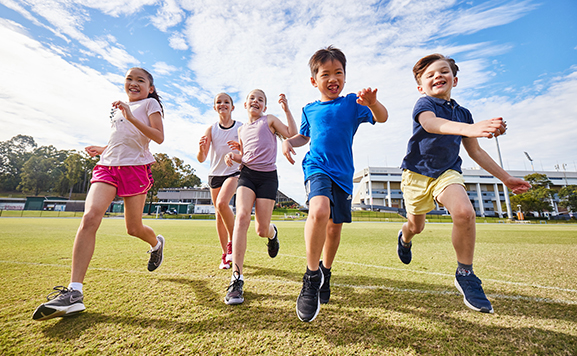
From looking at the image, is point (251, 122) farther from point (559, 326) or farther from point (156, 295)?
point (559, 326)

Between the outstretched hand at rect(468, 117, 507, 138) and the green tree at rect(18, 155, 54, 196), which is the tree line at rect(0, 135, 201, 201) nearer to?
the green tree at rect(18, 155, 54, 196)

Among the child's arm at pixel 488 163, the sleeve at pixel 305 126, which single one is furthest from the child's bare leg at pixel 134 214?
the child's arm at pixel 488 163

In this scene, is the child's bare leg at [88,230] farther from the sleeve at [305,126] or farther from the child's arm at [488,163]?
the child's arm at [488,163]

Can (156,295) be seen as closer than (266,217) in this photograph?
Yes

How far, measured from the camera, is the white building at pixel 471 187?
68562 millimetres

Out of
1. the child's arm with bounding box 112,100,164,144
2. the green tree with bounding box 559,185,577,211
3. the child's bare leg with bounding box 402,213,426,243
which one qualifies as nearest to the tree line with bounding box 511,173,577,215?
the green tree with bounding box 559,185,577,211

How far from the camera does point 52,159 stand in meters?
76.0

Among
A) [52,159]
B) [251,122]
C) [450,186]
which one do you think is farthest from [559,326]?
[52,159]

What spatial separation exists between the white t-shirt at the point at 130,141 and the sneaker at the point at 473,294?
3.50 metres

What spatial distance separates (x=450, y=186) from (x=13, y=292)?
14.4 ft

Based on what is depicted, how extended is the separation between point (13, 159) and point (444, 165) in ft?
405

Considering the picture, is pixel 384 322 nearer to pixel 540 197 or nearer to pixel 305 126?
pixel 305 126

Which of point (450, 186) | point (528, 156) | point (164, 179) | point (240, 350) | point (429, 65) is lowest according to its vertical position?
point (240, 350)

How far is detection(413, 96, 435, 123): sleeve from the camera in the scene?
260 centimetres
